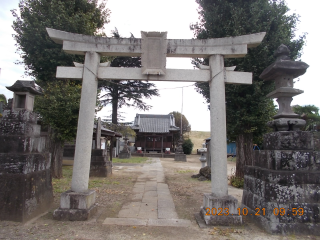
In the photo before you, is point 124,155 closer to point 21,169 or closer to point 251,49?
point 251,49

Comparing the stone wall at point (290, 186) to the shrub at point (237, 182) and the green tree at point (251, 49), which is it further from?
the shrub at point (237, 182)

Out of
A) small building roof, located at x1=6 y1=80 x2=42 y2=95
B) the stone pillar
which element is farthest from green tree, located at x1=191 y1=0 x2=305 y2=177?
small building roof, located at x1=6 y1=80 x2=42 y2=95

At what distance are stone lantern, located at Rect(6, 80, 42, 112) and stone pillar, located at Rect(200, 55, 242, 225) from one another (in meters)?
4.14

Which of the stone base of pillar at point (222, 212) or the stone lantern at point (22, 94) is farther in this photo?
the stone lantern at point (22, 94)

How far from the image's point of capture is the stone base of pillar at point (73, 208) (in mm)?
4297

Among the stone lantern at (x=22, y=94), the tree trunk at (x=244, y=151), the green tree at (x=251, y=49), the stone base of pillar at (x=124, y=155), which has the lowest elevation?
the stone base of pillar at (x=124, y=155)

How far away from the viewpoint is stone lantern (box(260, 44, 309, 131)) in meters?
4.31

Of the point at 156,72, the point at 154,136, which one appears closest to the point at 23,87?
the point at 156,72

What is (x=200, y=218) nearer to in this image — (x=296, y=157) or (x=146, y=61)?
(x=296, y=157)

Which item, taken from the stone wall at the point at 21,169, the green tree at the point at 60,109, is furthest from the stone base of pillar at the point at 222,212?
the green tree at the point at 60,109

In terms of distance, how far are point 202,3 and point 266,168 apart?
7043mm

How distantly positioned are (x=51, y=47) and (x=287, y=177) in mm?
10112

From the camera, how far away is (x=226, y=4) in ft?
25.3

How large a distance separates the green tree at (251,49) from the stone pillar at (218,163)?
3.13 m
